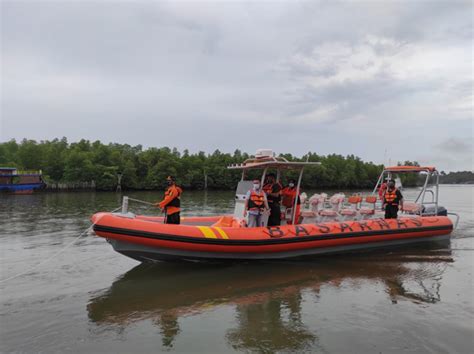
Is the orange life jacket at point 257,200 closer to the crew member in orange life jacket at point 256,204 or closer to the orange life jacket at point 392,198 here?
the crew member in orange life jacket at point 256,204

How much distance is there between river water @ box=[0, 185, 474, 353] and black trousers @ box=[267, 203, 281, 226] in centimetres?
93

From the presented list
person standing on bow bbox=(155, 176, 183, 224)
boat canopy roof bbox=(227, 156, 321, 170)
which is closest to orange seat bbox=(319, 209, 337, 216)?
boat canopy roof bbox=(227, 156, 321, 170)

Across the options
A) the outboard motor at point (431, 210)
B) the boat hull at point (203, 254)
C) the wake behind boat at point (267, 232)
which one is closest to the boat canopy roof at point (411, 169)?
the wake behind boat at point (267, 232)

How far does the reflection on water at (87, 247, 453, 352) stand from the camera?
475cm

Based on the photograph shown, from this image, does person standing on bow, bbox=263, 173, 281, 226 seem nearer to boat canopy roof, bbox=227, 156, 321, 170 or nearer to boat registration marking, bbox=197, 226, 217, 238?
boat canopy roof, bbox=227, 156, 321, 170

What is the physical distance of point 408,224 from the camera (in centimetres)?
959

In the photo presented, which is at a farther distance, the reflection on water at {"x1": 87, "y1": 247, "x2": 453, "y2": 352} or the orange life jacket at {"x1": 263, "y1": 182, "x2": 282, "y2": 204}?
the orange life jacket at {"x1": 263, "y1": 182, "x2": 282, "y2": 204}

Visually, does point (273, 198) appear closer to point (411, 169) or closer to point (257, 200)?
point (257, 200)

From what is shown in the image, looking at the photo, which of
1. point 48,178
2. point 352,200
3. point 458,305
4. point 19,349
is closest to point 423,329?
point 458,305

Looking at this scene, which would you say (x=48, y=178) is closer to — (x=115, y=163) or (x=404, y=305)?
(x=115, y=163)

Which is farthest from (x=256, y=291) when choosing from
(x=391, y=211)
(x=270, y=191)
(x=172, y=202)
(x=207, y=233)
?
(x=391, y=211)

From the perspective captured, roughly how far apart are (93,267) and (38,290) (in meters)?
1.58

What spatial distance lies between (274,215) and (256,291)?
2.27 metres

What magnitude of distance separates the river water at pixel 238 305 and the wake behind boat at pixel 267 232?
14.1 inches
